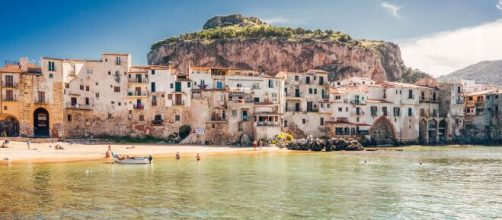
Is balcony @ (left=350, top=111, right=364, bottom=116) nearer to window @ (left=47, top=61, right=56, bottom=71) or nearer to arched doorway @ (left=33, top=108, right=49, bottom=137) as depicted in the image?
window @ (left=47, top=61, right=56, bottom=71)

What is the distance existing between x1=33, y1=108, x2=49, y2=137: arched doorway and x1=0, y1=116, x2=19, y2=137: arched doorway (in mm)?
2637

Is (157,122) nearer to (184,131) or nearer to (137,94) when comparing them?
(184,131)

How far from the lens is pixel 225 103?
74.6 m

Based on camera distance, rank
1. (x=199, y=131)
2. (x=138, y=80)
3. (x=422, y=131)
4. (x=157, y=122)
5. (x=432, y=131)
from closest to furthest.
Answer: (x=199, y=131)
(x=157, y=122)
(x=138, y=80)
(x=422, y=131)
(x=432, y=131)

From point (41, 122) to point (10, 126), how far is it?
4455mm

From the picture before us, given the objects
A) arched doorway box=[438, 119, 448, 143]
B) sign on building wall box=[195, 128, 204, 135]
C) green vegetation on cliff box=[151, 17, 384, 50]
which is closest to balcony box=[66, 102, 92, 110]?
sign on building wall box=[195, 128, 204, 135]

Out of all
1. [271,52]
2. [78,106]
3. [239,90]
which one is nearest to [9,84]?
[78,106]

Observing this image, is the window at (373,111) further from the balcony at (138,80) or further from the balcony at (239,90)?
the balcony at (138,80)

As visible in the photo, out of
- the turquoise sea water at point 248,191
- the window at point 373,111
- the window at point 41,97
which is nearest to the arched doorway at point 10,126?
the window at point 41,97

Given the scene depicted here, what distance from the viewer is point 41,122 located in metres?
70.6

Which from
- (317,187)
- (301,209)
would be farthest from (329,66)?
(301,209)

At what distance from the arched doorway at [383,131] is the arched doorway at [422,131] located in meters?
7.77

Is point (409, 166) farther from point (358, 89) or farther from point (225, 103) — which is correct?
point (358, 89)

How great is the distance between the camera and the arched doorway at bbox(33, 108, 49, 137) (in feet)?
230
